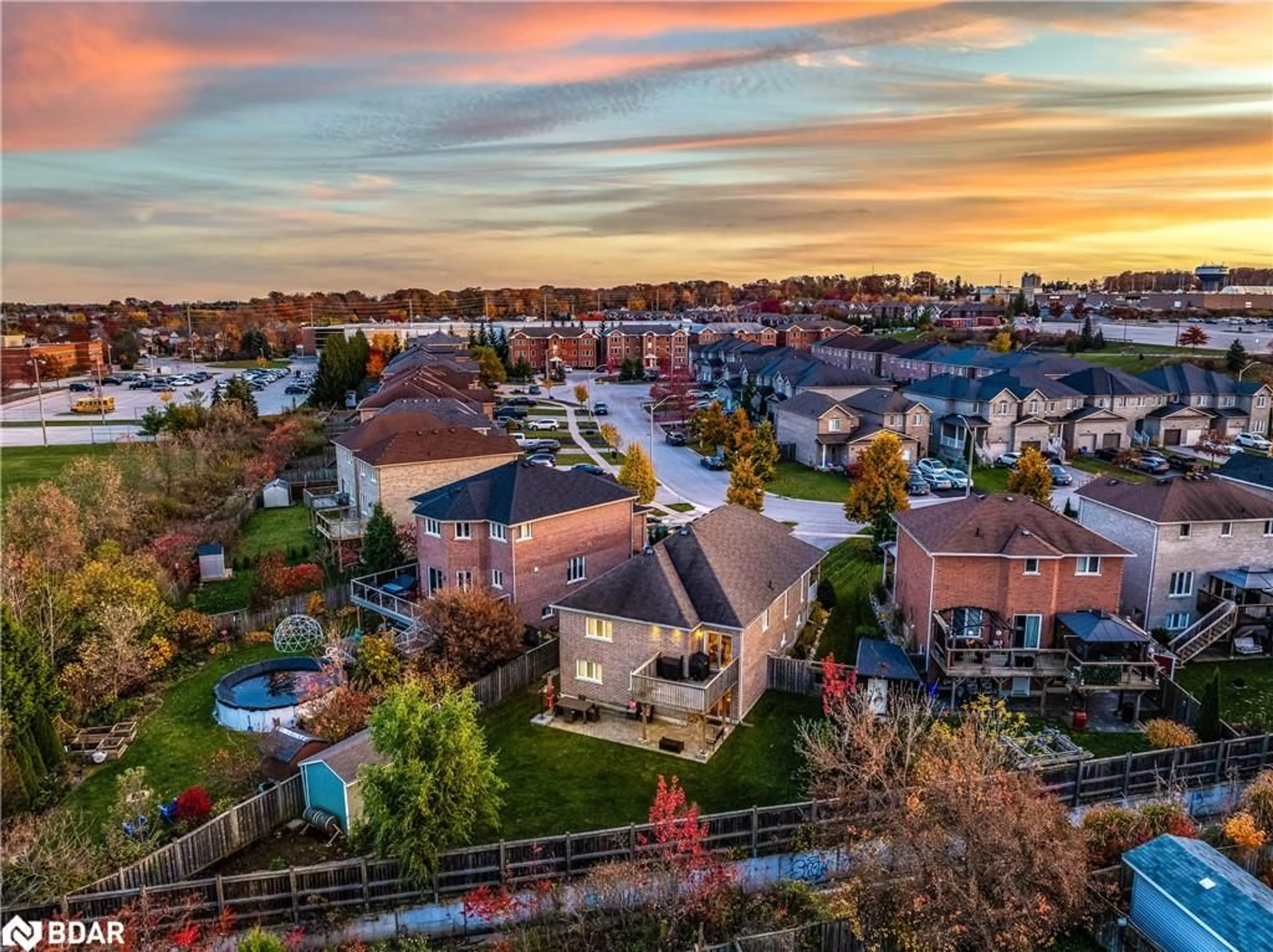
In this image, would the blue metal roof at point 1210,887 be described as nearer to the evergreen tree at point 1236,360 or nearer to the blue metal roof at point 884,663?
the blue metal roof at point 884,663

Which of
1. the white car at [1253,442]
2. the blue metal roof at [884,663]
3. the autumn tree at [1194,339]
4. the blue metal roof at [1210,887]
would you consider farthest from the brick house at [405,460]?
the autumn tree at [1194,339]

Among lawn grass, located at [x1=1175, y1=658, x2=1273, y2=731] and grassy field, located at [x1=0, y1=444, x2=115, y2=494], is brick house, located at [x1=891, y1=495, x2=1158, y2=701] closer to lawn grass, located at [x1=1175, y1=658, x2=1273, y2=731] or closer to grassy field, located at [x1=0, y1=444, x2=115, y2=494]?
lawn grass, located at [x1=1175, y1=658, x2=1273, y2=731]

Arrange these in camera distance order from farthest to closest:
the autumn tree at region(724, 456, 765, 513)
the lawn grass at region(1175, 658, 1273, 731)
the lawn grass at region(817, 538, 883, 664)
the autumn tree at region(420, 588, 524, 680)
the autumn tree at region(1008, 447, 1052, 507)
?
the autumn tree at region(1008, 447, 1052, 507), the autumn tree at region(724, 456, 765, 513), the lawn grass at region(817, 538, 883, 664), the autumn tree at region(420, 588, 524, 680), the lawn grass at region(1175, 658, 1273, 731)

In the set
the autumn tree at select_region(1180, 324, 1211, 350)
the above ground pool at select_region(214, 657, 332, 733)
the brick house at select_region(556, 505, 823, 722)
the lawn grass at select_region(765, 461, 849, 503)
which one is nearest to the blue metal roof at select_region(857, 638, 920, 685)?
the brick house at select_region(556, 505, 823, 722)

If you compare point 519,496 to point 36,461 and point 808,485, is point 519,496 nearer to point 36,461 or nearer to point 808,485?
point 808,485

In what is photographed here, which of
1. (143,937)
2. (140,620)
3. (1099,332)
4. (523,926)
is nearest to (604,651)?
(523,926)

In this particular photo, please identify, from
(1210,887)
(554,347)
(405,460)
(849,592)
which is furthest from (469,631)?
(554,347)

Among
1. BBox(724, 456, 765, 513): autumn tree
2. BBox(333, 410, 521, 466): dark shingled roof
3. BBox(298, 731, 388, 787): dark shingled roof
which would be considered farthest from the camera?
BBox(724, 456, 765, 513): autumn tree
